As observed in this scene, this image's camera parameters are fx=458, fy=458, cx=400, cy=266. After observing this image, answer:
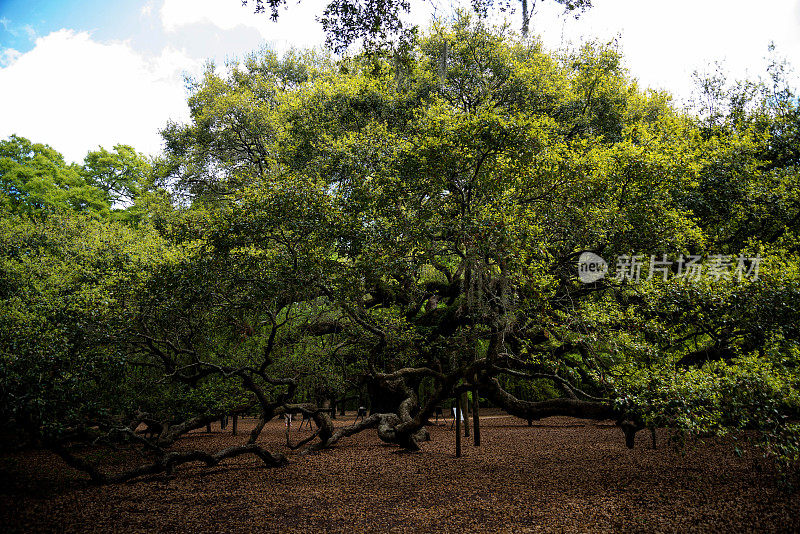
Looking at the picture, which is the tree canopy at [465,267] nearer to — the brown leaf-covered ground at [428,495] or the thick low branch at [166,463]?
the thick low branch at [166,463]

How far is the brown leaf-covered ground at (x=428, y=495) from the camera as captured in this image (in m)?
5.64

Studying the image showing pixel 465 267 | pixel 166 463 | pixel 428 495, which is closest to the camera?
pixel 428 495

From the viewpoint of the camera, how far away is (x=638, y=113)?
42.4 ft

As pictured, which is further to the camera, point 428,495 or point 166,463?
point 166,463

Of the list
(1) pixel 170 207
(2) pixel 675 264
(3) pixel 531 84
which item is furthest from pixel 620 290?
(1) pixel 170 207

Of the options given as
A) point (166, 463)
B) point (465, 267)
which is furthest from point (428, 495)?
point (166, 463)

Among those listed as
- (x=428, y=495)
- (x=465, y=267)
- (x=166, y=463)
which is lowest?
(x=428, y=495)

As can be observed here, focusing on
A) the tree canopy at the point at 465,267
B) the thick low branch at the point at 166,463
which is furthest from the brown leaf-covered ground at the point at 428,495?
the tree canopy at the point at 465,267

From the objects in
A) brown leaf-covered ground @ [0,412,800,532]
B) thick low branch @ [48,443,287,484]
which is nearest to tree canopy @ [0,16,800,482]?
thick low branch @ [48,443,287,484]

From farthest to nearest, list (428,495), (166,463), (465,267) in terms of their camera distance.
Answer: (465,267) < (166,463) < (428,495)

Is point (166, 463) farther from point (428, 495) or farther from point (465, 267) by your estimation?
point (465, 267)

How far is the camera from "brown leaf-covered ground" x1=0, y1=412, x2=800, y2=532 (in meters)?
5.64

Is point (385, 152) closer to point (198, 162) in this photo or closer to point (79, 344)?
point (79, 344)

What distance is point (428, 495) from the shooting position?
277 inches
